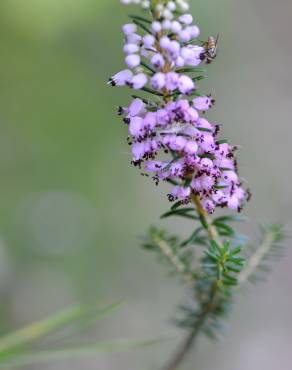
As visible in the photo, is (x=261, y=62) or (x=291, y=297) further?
(x=261, y=62)

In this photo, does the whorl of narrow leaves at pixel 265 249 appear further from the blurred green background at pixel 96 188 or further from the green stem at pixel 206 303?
the blurred green background at pixel 96 188

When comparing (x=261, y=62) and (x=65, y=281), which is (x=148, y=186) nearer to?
(x=65, y=281)

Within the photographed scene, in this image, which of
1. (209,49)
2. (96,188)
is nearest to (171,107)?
(209,49)

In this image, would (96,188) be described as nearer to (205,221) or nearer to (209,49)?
(205,221)

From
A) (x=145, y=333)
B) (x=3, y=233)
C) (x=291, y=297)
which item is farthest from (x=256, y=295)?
(x=3, y=233)

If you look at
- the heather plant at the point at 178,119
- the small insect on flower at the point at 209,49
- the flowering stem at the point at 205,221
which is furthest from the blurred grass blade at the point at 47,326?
the small insect on flower at the point at 209,49
